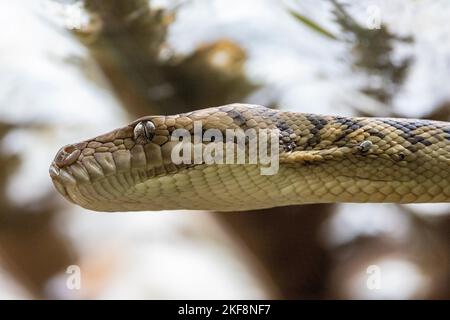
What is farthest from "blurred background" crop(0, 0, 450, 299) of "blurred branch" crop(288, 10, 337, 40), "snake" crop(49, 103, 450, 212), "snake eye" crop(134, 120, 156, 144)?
"snake eye" crop(134, 120, 156, 144)

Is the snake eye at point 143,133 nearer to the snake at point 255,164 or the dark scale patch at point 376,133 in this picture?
the snake at point 255,164

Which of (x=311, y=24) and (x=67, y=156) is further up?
(x=311, y=24)

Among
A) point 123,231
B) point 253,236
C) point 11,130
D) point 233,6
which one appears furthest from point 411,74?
point 11,130

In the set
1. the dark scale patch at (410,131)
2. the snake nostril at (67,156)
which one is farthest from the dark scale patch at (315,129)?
the snake nostril at (67,156)

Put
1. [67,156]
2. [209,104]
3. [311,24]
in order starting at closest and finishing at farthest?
[67,156], [311,24], [209,104]

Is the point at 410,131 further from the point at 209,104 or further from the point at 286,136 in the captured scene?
the point at 209,104

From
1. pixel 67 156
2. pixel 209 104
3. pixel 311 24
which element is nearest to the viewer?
pixel 67 156

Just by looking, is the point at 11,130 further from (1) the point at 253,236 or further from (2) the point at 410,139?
(2) the point at 410,139

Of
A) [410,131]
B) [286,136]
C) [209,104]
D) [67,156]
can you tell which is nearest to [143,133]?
[67,156]
